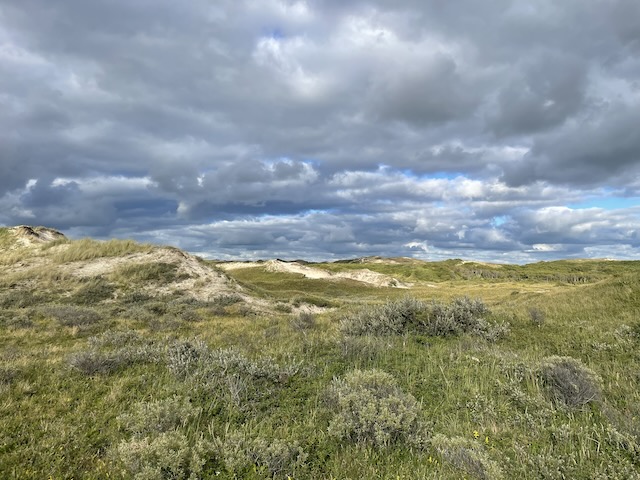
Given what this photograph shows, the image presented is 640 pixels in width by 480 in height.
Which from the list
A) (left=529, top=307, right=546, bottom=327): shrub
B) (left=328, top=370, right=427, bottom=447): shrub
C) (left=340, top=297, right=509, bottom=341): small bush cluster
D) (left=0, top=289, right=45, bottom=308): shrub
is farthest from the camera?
(left=0, top=289, right=45, bottom=308): shrub

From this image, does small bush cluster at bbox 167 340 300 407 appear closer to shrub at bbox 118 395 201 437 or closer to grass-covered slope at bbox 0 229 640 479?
grass-covered slope at bbox 0 229 640 479

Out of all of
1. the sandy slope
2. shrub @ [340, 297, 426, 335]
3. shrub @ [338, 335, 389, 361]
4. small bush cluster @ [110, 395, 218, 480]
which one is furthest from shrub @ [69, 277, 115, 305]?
the sandy slope

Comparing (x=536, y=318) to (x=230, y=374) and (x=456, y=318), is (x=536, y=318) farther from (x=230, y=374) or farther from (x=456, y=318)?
(x=230, y=374)

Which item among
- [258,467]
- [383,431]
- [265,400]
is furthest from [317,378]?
[258,467]

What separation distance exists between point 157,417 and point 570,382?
7.80 metres

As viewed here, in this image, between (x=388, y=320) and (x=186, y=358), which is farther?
(x=388, y=320)

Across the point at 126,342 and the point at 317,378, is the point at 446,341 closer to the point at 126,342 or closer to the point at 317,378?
the point at 317,378

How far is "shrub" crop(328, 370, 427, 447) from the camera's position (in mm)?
5672

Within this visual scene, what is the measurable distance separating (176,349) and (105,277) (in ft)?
95.9

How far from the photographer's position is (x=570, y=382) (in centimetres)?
707

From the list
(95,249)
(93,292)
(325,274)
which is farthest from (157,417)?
(325,274)

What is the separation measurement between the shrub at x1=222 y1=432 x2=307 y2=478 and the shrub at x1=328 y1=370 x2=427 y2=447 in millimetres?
793

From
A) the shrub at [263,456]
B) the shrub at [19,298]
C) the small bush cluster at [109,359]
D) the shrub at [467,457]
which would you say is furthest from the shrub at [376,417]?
the shrub at [19,298]

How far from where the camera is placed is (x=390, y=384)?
A: 7184 mm
